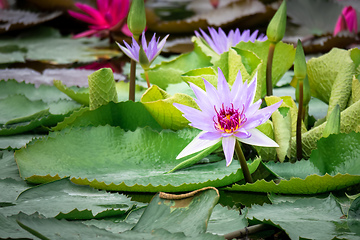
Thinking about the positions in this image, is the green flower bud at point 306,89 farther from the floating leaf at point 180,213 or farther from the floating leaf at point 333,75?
the floating leaf at point 180,213

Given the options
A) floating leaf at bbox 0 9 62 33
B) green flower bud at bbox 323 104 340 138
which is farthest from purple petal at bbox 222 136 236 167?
floating leaf at bbox 0 9 62 33

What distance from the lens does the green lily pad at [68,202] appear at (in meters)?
0.57

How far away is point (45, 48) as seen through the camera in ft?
6.06

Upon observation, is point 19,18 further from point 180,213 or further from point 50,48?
point 180,213

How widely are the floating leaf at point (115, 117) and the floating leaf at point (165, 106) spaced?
33 mm

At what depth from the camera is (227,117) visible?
59 cm

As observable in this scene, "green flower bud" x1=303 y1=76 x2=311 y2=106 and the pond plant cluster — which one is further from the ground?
"green flower bud" x1=303 y1=76 x2=311 y2=106

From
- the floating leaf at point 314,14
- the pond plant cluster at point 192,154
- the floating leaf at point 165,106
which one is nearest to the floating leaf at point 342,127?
the pond plant cluster at point 192,154

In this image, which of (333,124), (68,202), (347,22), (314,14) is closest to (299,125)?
(333,124)

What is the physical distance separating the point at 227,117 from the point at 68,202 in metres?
0.27

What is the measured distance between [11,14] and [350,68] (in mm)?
1785

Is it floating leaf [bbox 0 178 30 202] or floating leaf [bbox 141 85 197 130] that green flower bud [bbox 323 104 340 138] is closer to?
floating leaf [bbox 141 85 197 130]

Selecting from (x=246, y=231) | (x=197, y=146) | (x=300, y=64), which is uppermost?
(x=300, y=64)

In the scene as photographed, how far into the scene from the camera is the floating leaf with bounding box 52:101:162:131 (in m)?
0.82
